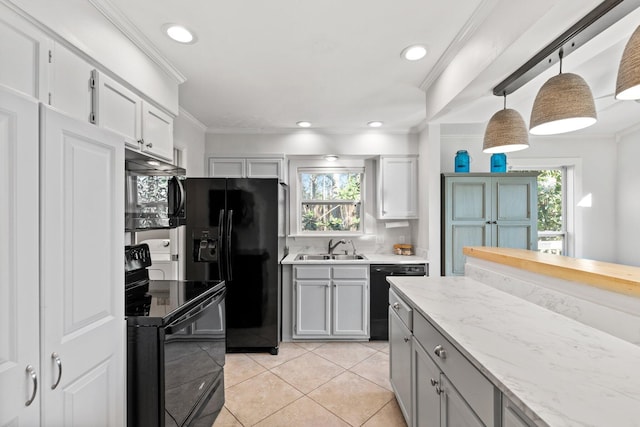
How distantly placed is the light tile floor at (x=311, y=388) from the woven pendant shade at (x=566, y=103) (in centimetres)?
202

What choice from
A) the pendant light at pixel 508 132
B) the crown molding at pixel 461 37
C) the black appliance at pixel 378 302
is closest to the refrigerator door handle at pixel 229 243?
the black appliance at pixel 378 302

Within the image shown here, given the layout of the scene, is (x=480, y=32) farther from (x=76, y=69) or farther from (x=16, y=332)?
(x=16, y=332)

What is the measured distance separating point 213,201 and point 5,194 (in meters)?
2.19

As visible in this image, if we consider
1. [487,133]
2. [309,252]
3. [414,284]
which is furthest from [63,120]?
[309,252]

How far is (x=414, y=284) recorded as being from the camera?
6.64 ft

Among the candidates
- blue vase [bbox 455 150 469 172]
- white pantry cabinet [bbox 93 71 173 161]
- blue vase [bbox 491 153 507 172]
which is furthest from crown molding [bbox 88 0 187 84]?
blue vase [bbox 491 153 507 172]

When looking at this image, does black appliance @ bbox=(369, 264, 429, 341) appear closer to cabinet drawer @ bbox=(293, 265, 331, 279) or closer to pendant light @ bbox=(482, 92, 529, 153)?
cabinet drawer @ bbox=(293, 265, 331, 279)

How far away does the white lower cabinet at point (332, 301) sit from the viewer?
327 centimetres

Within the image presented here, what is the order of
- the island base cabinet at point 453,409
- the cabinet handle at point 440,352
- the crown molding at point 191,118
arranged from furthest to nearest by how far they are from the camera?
the crown molding at point 191,118, the cabinet handle at point 440,352, the island base cabinet at point 453,409

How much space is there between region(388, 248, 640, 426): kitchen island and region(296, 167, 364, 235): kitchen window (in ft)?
7.83

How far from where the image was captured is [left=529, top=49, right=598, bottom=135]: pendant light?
1.29 metres

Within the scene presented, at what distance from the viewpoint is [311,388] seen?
2377 mm

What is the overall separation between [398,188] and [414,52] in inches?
74.4

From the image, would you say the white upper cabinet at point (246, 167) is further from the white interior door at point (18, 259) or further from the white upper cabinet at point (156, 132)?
the white interior door at point (18, 259)
